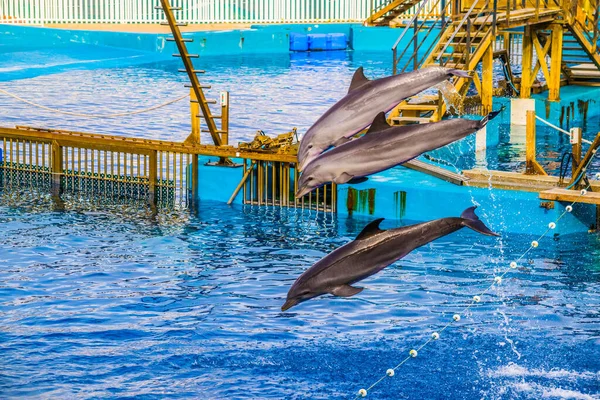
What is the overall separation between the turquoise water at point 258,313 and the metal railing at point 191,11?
109 feet

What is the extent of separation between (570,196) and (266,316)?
5.61m

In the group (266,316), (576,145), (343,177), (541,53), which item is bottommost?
(266,316)

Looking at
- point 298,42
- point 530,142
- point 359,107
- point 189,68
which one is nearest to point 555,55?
point 530,142

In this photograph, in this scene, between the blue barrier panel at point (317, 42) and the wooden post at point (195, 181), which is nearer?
the wooden post at point (195, 181)

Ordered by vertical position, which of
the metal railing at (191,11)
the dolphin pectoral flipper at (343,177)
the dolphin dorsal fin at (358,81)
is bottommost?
the dolphin pectoral flipper at (343,177)

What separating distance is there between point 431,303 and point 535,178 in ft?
16.2

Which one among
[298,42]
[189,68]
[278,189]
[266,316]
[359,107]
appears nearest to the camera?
[359,107]

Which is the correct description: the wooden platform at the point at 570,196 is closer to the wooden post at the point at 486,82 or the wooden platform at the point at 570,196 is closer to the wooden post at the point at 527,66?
the wooden post at the point at 486,82

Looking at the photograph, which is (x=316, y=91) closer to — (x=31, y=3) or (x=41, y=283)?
(x=31, y=3)

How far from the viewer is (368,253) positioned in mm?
9109

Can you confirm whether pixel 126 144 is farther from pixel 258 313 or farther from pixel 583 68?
pixel 583 68

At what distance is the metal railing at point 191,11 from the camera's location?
55500 millimetres

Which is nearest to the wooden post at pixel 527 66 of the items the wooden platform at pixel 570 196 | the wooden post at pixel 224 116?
the wooden post at pixel 224 116

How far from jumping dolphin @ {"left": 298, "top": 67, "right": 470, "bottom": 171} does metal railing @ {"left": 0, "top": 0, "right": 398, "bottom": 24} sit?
4718cm
